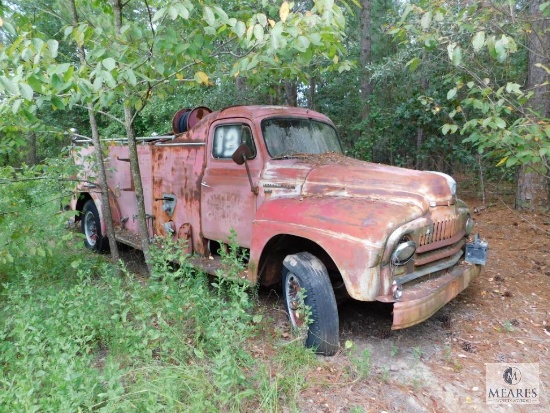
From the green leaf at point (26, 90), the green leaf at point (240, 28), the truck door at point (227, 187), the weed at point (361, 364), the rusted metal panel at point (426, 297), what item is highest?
the green leaf at point (240, 28)

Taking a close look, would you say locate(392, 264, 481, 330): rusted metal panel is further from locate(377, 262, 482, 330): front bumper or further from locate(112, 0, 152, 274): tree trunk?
locate(112, 0, 152, 274): tree trunk

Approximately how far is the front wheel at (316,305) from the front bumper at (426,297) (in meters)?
0.44

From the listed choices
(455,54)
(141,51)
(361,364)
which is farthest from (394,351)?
(141,51)

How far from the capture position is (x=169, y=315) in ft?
11.2

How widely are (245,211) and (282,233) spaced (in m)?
0.82

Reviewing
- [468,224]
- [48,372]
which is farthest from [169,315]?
[468,224]

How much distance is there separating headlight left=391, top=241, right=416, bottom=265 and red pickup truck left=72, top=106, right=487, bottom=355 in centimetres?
1

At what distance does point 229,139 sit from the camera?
178 inches

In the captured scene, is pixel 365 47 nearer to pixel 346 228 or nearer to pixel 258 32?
pixel 258 32

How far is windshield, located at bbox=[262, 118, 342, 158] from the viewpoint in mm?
4270

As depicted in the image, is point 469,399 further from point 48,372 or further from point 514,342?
point 48,372

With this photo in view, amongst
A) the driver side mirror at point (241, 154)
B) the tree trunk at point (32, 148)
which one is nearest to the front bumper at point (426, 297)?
the driver side mirror at point (241, 154)

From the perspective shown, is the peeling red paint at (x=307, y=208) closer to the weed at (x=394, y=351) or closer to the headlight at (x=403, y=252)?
the headlight at (x=403, y=252)

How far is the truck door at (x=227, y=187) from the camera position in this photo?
422 cm
